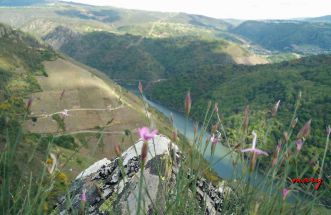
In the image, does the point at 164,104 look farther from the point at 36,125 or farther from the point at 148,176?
the point at 148,176

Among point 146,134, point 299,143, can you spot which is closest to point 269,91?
point 299,143

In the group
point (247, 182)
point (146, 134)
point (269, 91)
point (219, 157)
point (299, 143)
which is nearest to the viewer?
point (146, 134)

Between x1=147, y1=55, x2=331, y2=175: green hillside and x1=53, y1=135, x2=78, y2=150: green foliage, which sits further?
x1=147, y1=55, x2=331, y2=175: green hillside

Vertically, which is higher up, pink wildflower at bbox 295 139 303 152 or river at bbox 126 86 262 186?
pink wildflower at bbox 295 139 303 152

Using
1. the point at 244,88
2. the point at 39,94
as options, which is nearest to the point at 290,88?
the point at 244,88

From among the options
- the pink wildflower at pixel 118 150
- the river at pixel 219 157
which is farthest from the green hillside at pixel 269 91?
the pink wildflower at pixel 118 150

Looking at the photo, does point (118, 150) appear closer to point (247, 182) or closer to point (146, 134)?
point (146, 134)

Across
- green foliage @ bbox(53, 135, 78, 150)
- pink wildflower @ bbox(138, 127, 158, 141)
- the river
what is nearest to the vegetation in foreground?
the river

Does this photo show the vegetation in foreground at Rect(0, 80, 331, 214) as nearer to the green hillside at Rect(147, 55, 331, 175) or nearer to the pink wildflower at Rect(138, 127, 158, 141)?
the pink wildflower at Rect(138, 127, 158, 141)

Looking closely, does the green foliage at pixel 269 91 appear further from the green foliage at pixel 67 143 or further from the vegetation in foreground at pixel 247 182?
the vegetation in foreground at pixel 247 182

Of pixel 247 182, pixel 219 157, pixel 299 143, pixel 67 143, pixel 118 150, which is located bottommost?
pixel 67 143

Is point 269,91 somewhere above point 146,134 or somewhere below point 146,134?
below
